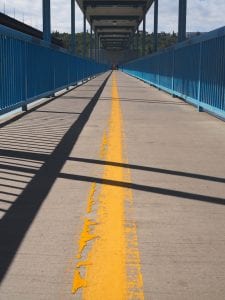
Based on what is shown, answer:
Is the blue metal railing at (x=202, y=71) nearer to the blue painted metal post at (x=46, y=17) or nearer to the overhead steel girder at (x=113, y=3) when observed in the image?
the blue painted metal post at (x=46, y=17)

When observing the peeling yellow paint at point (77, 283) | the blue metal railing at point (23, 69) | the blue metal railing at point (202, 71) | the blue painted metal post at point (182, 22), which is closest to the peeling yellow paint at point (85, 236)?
the peeling yellow paint at point (77, 283)

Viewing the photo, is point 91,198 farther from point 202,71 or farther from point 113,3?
point 113,3

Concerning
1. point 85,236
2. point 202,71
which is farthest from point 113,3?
point 85,236

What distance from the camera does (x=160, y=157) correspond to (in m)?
6.52

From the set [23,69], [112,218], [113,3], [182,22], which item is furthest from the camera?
[113,3]

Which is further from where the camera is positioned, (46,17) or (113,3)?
(113,3)

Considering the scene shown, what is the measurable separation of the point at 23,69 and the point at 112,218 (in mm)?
9026

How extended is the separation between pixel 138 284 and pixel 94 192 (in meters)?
2.03

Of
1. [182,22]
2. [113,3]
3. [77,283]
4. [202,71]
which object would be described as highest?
[113,3]

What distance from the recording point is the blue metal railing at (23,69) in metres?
10.4

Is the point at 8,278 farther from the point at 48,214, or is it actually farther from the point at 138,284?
the point at 48,214

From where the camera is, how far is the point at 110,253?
3258 mm

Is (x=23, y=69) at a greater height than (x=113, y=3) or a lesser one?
lesser

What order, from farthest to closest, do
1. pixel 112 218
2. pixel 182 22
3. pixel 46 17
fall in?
1. pixel 182 22
2. pixel 46 17
3. pixel 112 218
